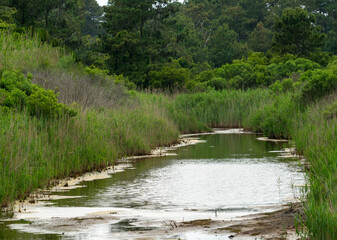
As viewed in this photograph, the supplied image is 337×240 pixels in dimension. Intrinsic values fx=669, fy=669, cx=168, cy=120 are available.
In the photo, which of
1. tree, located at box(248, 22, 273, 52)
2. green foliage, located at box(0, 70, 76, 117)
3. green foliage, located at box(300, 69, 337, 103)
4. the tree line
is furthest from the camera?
tree, located at box(248, 22, 273, 52)

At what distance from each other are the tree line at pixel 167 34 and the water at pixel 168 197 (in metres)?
10.5

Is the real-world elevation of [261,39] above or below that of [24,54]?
above

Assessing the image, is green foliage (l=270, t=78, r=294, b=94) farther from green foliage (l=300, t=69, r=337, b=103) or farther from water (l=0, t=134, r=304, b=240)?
water (l=0, t=134, r=304, b=240)

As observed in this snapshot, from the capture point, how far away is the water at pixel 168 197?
9.71 meters

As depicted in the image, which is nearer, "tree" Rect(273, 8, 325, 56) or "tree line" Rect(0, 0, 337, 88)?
"tree line" Rect(0, 0, 337, 88)

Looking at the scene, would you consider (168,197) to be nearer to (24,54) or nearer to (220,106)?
(24,54)

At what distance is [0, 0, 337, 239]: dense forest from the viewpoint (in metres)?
12.8

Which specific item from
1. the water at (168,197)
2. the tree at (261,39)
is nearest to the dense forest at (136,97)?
the water at (168,197)

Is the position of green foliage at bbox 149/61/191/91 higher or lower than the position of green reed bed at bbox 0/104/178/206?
higher

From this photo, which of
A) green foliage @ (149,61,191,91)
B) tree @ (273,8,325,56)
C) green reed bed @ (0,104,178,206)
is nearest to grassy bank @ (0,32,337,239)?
green reed bed @ (0,104,178,206)

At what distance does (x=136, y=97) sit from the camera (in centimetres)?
2864

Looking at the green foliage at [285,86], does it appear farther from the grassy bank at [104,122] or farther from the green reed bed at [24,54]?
the green reed bed at [24,54]

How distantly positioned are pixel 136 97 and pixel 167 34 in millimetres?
23326

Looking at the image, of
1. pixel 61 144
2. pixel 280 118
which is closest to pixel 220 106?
pixel 280 118
